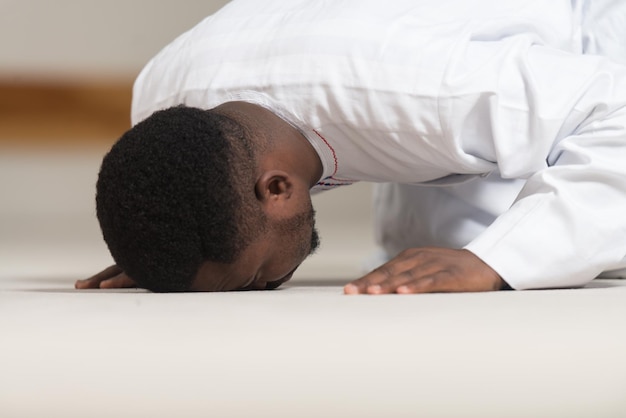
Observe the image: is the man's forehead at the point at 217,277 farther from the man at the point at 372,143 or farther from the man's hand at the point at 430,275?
the man's hand at the point at 430,275

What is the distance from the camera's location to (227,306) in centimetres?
90

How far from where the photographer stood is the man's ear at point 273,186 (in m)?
1.09

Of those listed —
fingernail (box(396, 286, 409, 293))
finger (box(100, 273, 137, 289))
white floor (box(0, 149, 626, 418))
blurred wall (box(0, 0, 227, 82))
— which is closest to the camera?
white floor (box(0, 149, 626, 418))

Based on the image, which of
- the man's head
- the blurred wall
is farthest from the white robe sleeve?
the blurred wall

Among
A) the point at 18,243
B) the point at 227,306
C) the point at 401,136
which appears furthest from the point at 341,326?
the point at 18,243

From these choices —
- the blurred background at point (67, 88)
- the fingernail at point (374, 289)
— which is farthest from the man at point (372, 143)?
the blurred background at point (67, 88)

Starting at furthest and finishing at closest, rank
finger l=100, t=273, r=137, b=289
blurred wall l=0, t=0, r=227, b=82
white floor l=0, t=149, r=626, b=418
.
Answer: blurred wall l=0, t=0, r=227, b=82, finger l=100, t=273, r=137, b=289, white floor l=0, t=149, r=626, b=418

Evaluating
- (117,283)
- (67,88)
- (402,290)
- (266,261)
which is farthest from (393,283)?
(67,88)

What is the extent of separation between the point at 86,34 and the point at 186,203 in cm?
256

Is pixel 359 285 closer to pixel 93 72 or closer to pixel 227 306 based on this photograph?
pixel 227 306

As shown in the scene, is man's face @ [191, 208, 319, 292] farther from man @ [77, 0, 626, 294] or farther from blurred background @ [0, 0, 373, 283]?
blurred background @ [0, 0, 373, 283]

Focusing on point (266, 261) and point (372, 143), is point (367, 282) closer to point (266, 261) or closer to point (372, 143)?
point (266, 261)

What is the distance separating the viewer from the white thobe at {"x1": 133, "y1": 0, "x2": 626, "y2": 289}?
111cm

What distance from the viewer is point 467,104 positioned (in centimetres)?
114
